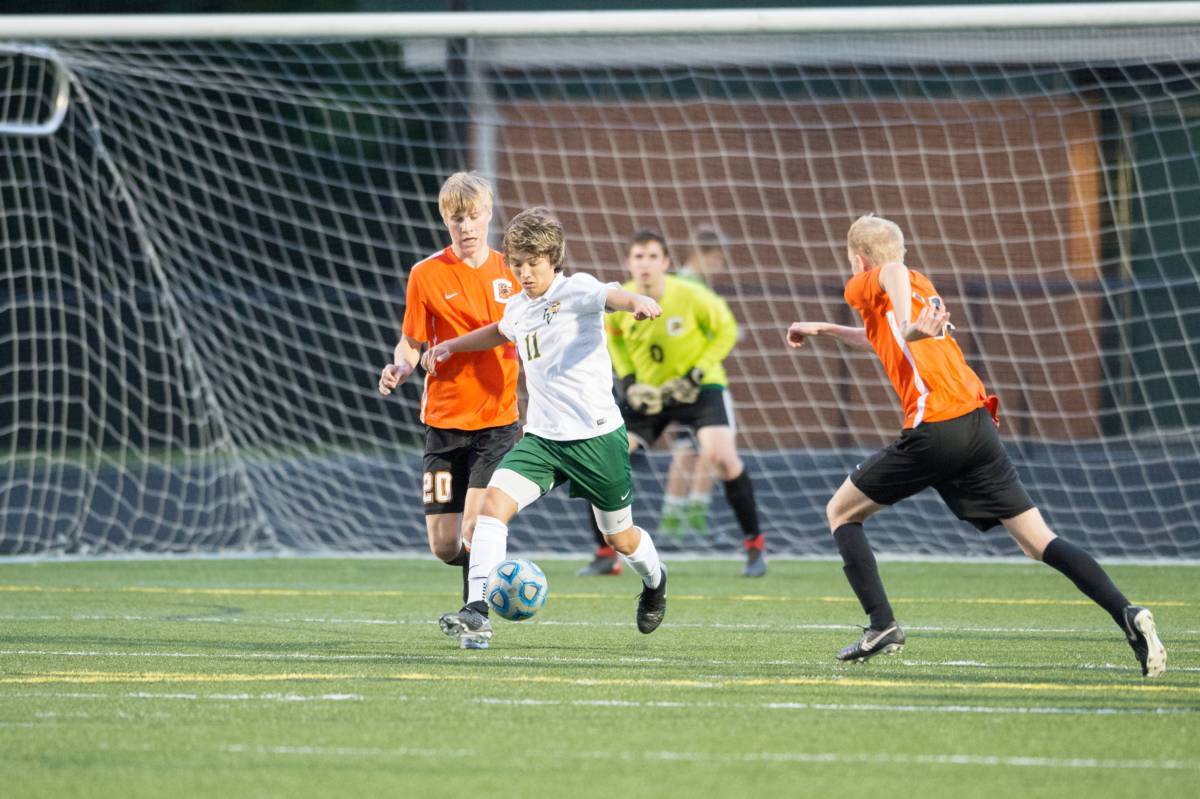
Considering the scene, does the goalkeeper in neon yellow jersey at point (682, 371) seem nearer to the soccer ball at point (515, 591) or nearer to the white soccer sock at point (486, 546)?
the white soccer sock at point (486, 546)

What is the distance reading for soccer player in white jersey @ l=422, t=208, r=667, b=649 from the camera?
20.1ft

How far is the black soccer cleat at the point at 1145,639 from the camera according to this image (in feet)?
17.8

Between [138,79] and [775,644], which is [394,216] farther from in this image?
[775,644]

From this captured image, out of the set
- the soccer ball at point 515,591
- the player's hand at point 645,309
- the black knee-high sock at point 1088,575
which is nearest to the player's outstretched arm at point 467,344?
the player's hand at point 645,309

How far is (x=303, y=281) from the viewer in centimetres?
1781

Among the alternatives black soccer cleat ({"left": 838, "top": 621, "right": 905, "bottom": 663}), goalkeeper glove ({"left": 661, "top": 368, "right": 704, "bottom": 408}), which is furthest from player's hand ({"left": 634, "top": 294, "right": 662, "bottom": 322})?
goalkeeper glove ({"left": 661, "top": 368, "right": 704, "bottom": 408})

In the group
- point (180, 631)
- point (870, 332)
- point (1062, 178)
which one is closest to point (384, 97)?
point (1062, 178)

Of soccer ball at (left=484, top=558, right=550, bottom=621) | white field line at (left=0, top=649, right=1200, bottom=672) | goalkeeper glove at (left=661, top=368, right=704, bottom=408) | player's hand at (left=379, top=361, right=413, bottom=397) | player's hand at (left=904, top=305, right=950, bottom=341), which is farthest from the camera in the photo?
goalkeeper glove at (left=661, top=368, right=704, bottom=408)

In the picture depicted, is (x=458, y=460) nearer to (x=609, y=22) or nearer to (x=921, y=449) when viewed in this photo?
(x=921, y=449)

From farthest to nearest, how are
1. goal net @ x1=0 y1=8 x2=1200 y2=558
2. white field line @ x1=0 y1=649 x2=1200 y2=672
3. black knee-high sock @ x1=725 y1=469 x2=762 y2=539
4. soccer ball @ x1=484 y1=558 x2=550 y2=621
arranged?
goal net @ x1=0 y1=8 x2=1200 y2=558, black knee-high sock @ x1=725 y1=469 x2=762 y2=539, white field line @ x1=0 y1=649 x2=1200 y2=672, soccer ball @ x1=484 y1=558 x2=550 y2=621

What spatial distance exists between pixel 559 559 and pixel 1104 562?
336 cm

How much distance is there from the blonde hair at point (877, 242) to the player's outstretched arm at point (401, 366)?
1699 mm

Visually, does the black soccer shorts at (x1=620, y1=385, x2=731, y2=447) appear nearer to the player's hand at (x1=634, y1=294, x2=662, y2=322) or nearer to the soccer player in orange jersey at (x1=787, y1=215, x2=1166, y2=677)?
the soccer player in orange jersey at (x1=787, y1=215, x2=1166, y2=677)

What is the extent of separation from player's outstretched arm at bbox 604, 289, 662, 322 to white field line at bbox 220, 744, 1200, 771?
1812 millimetres
